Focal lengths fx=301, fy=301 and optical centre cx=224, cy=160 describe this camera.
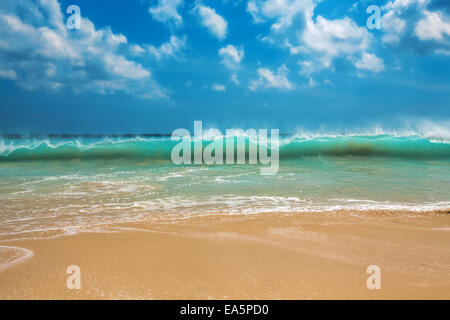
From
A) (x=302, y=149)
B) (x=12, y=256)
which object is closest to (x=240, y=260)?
(x=12, y=256)

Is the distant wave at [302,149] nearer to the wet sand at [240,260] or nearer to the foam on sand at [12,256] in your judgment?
the wet sand at [240,260]

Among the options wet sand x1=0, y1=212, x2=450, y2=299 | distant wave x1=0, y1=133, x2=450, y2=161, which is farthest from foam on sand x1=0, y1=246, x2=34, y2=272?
distant wave x1=0, y1=133, x2=450, y2=161

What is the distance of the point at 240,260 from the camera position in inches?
119

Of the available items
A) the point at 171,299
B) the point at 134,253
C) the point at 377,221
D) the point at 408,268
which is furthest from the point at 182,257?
the point at 377,221

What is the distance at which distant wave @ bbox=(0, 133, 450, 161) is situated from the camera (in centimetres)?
2089

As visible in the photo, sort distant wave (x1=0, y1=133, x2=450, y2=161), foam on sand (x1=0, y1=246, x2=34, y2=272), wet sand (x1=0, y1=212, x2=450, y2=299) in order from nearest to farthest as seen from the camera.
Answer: wet sand (x1=0, y1=212, x2=450, y2=299) < foam on sand (x1=0, y1=246, x2=34, y2=272) < distant wave (x1=0, y1=133, x2=450, y2=161)

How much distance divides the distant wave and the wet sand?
1652 cm

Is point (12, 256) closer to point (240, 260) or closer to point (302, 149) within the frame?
point (240, 260)

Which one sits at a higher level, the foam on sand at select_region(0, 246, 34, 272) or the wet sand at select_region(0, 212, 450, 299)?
the foam on sand at select_region(0, 246, 34, 272)

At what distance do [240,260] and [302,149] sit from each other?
20.8 meters

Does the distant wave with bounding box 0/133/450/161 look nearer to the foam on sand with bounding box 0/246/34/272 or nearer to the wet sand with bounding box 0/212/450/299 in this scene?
the wet sand with bounding box 0/212/450/299

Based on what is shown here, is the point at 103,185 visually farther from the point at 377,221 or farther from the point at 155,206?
the point at 377,221

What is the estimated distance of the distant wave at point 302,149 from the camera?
20.9 m
